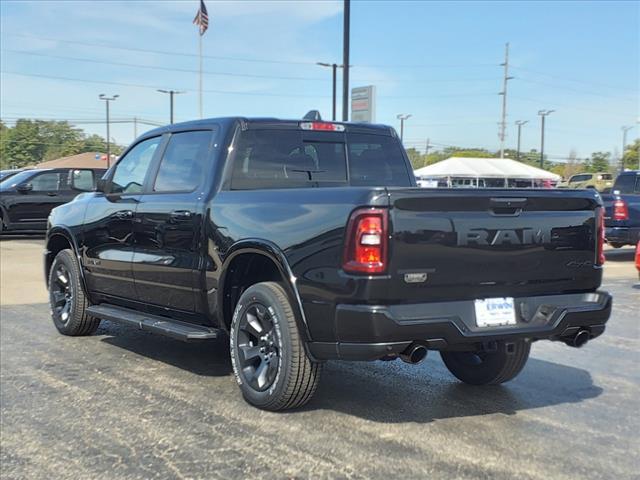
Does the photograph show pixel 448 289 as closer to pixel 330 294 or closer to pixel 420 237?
pixel 420 237

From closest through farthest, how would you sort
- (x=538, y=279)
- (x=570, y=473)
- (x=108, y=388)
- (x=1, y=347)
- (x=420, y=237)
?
(x=570, y=473), (x=420, y=237), (x=538, y=279), (x=108, y=388), (x=1, y=347)

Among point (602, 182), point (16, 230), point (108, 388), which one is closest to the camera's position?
point (108, 388)

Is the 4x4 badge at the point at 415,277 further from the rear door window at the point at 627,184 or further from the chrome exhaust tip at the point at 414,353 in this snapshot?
the rear door window at the point at 627,184

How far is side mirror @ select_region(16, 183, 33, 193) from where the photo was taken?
1710 centimetres

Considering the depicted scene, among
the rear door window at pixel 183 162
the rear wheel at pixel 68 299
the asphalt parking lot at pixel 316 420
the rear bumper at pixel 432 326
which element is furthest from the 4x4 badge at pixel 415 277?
the rear wheel at pixel 68 299

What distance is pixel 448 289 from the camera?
3.88m

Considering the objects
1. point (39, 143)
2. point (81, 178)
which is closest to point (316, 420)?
point (81, 178)

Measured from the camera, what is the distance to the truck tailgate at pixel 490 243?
12.3 ft

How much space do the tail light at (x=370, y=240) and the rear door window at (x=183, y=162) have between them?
180 centimetres

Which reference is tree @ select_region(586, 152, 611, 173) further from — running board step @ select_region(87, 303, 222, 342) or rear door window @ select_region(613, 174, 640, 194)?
running board step @ select_region(87, 303, 222, 342)

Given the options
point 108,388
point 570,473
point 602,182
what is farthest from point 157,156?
point 602,182

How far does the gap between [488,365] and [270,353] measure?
1.61 metres

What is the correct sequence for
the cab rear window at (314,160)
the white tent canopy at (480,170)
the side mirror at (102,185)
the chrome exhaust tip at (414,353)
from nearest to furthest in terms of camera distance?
the chrome exhaust tip at (414,353) → the cab rear window at (314,160) → the side mirror at (102,185) → the white tent canopy at (480,170)

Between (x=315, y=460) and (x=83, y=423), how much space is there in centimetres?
151
